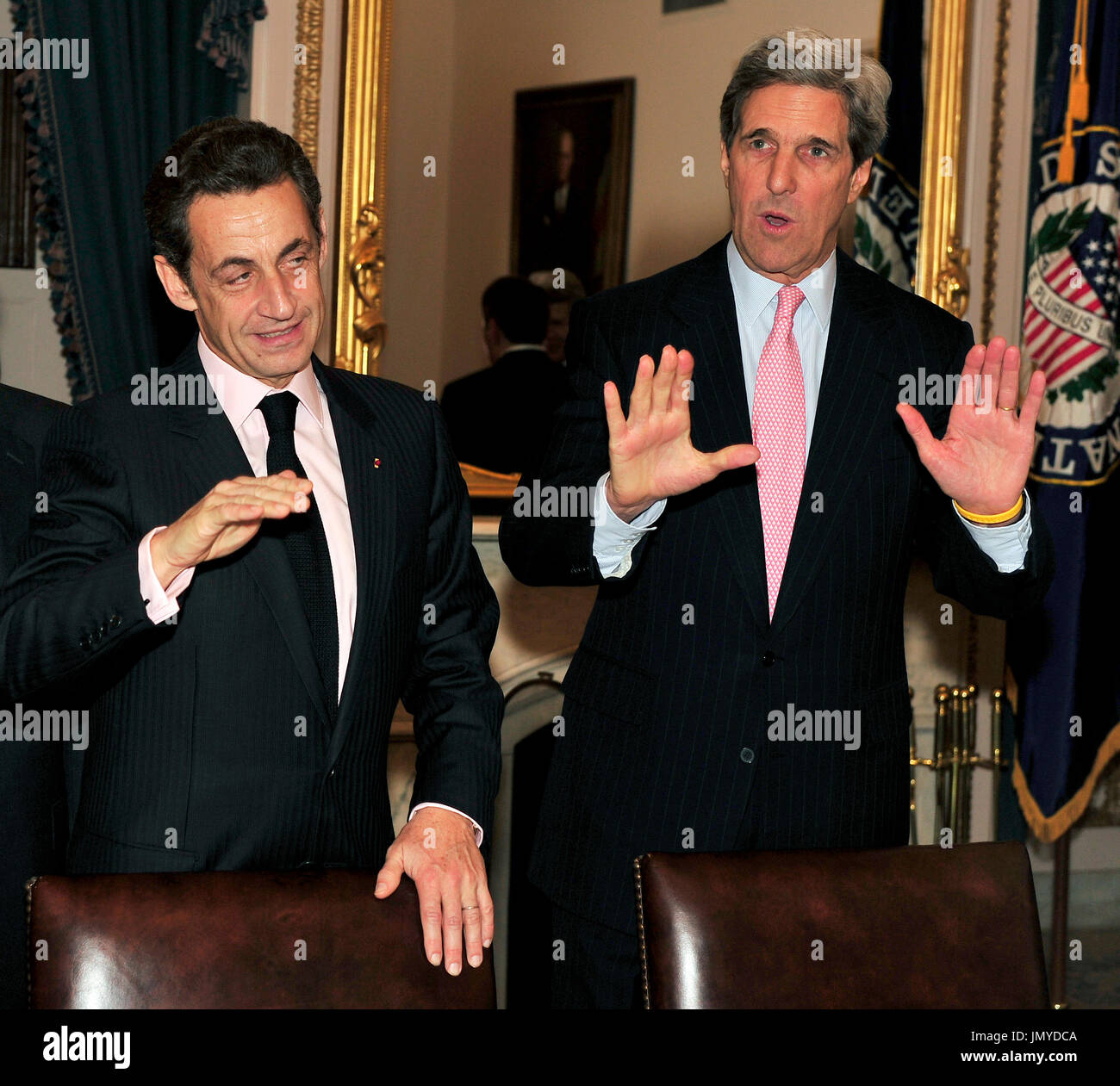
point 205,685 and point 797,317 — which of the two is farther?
point 797,317

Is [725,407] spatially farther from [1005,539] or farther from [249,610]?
[249,610]

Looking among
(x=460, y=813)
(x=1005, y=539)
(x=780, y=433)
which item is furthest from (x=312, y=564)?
(x=1005, y=539)

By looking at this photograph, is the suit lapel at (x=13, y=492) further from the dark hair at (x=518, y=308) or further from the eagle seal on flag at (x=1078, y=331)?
the eagle seal on flag at (x=1078, y=331)

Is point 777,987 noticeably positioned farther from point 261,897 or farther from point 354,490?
point 354,490

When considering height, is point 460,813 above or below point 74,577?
below

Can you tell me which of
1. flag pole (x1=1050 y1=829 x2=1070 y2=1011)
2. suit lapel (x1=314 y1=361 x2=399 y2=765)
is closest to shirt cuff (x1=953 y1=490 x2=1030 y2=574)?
suit lapel (x1=314 y1=361 x2=399 y2=765)

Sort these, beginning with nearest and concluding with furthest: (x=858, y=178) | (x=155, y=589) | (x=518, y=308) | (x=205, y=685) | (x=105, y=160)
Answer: (x=155, y=589) < (x=205, y=685) < (x=858, y=178) < (x=105, y=160) < (x=518, y=308)

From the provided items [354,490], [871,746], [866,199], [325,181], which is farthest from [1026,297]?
[354,490]

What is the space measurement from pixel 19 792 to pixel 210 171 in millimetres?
868

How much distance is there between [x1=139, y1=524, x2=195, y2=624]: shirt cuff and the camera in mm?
1520

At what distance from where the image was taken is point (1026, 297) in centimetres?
383

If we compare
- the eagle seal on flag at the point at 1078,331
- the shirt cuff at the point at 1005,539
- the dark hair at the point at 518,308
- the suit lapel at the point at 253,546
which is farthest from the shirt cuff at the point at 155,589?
the eagle seal on flag at the point at 1078,331

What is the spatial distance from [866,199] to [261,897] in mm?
2953

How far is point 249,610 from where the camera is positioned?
1668 mm
